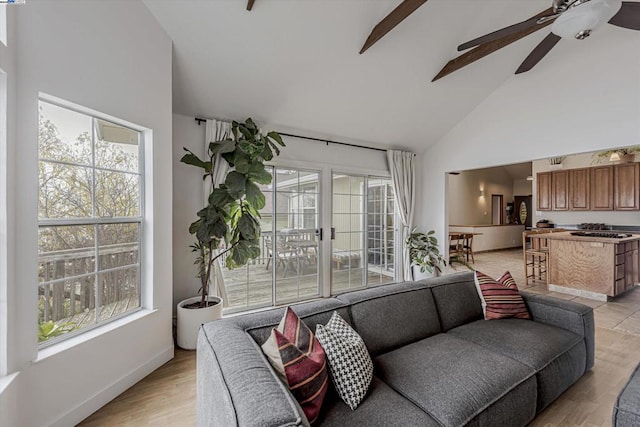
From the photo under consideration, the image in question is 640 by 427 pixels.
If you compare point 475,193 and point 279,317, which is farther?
point 475,193

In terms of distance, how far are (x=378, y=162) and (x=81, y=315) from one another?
442cm

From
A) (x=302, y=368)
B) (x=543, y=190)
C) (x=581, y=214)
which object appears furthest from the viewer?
(x=543, y=190)

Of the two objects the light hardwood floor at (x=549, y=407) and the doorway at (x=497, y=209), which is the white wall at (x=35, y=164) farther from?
the doorway at (x=497, y=209)

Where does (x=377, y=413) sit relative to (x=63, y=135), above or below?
below

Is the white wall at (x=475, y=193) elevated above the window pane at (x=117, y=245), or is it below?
above

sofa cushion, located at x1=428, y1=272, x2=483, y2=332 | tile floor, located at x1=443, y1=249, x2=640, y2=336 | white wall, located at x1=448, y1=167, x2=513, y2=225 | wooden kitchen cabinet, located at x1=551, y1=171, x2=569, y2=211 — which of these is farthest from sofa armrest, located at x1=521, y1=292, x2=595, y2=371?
white wall, located at x1=448, y1=167, x2=513, y2=225

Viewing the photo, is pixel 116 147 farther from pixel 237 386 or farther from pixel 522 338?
pixel 522 338

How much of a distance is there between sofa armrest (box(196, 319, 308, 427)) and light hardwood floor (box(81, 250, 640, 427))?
2.52 feet

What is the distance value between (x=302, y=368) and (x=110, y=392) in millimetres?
1788

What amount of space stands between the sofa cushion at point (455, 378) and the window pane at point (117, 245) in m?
2.16

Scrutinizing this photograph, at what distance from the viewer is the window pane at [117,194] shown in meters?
2.20

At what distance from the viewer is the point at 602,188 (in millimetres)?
6141

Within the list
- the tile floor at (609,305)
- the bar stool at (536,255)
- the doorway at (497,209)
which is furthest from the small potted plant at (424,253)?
the doorway at (497,209)

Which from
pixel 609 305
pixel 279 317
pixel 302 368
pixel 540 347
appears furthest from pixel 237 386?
pixel 609 305
